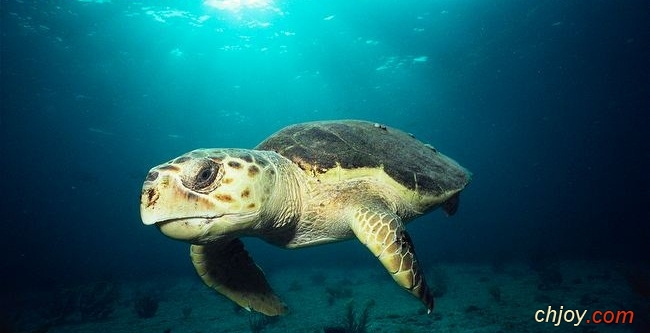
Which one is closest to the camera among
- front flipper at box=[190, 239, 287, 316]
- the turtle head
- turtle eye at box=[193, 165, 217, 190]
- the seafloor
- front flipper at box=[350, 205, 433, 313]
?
the turtle head

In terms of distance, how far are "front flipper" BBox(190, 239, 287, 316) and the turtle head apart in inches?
53.9

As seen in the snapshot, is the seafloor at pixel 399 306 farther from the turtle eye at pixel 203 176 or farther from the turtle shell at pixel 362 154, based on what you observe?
the turtle eye at pixel 203 176

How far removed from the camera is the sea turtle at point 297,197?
2183 mm

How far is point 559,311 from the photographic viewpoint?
28.9 feet

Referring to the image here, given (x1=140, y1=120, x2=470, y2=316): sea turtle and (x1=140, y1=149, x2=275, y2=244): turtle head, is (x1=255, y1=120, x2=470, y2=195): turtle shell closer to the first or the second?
(x1=140, y1=120, x2=470, y2=316): sea turtle

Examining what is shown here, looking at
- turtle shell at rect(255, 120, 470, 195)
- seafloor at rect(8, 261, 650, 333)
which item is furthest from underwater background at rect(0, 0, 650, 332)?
turtle shell at rect(255, 120, 470, 195)

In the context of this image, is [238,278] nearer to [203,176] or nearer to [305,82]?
[203,176]

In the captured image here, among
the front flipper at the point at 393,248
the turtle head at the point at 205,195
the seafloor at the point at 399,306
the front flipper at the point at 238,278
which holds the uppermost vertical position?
the turtle head at the point at 205,195

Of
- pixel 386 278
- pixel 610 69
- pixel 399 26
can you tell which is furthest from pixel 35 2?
pixel 610 69

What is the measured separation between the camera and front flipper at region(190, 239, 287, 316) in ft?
12.2

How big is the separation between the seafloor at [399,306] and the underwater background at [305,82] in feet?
13.0

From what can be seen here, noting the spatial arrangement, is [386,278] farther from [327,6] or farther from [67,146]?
[67,146]

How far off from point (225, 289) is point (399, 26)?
21.4 meters

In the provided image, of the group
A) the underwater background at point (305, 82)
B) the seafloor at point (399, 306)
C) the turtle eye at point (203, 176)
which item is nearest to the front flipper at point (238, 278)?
the turtle eye at point (203, 176)
